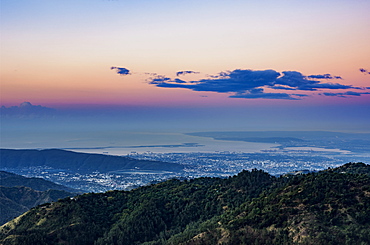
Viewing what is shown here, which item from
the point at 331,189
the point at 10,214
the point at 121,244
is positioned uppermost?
the point at 331,189

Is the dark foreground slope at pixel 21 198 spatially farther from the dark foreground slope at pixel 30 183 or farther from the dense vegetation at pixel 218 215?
the dense vegetation at pixel 218 215

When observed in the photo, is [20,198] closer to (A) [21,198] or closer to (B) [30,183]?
(A) [21,198]

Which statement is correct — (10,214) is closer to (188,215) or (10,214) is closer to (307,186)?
(188,215)

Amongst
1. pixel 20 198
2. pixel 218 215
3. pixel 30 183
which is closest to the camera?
pixel 218 215

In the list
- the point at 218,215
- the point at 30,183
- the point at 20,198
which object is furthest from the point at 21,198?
the point at 218,215

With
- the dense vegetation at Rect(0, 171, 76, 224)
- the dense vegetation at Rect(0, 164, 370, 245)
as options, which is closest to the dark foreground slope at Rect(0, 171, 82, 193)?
the dense vegetation at Rect(0, 171, 76, 224)

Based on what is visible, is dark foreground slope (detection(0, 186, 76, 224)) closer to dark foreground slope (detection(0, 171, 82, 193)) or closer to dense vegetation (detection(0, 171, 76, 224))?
dense vegetation (detection(0, 171, 76, 224))

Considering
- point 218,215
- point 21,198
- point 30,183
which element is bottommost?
point 30,183

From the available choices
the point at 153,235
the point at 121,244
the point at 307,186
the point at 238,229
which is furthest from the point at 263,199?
the point at 121,244

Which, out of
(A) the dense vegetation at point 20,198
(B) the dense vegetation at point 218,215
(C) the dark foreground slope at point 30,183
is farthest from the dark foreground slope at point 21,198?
(B) the dense vegetation at point 218,215
